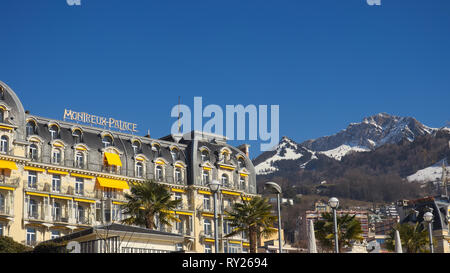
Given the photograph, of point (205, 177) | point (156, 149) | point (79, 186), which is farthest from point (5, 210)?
point (205, 177)

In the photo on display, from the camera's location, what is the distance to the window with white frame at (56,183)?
285ft

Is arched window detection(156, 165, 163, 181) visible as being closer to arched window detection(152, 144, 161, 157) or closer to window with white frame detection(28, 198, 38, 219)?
arched window detection(152, 144, 161, 157)

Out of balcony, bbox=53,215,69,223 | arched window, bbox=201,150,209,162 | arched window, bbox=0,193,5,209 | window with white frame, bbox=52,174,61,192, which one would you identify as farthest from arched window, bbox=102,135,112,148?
arched window, bbox=0,193,5,209

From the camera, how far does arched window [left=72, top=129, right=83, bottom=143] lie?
90.8 meters

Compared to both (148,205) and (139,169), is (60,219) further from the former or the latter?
(148,205)

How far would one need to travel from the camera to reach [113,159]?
303 feet

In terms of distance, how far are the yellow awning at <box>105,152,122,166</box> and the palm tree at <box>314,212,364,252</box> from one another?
1046 inches

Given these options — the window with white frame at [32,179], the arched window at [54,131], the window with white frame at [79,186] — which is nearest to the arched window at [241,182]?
the window with white frame at [79,186]

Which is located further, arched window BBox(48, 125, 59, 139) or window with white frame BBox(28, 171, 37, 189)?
arched window BBox(48, 125, 59, 139)

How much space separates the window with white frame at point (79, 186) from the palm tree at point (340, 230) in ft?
88.9

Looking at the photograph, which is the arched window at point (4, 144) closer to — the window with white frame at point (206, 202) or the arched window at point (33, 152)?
the arched window at point (33, 152)
